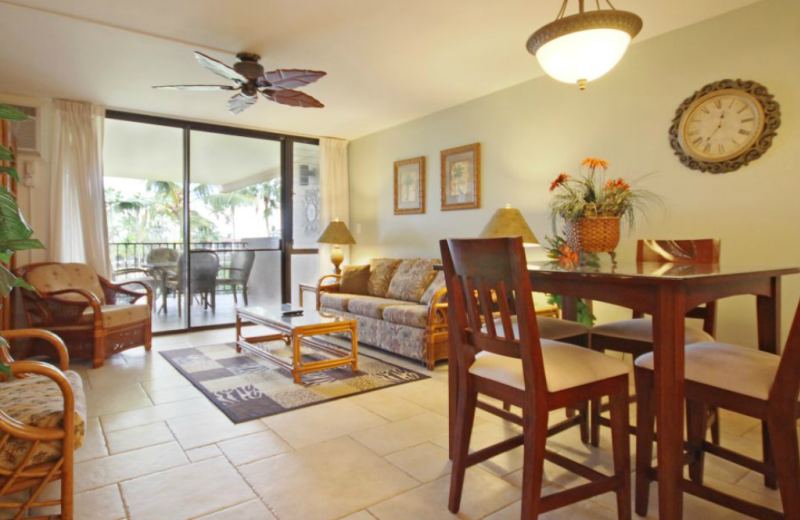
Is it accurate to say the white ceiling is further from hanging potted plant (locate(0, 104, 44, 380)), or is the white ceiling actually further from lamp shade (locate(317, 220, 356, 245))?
hanging potted plant (locate(0, 104, 44, 380))

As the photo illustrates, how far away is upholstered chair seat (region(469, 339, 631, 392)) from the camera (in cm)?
147

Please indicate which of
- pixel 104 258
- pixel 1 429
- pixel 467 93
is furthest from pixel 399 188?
pixel 1 429

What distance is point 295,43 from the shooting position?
3348mm

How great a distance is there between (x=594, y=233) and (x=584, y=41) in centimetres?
80

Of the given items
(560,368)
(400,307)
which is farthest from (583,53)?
(400,307)

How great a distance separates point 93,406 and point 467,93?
3.96 m

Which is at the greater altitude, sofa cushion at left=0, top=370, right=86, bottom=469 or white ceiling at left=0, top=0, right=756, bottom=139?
white ceiling at left=0, top=0, right=756, bottom=139

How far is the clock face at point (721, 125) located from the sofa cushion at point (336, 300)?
3.27 m

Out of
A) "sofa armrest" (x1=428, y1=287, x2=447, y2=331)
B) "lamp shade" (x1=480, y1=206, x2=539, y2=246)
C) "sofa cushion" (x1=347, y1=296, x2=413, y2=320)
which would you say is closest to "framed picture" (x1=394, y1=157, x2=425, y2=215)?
"sofa cushion" (x1=347, y1=296, x2=413, y2=320)

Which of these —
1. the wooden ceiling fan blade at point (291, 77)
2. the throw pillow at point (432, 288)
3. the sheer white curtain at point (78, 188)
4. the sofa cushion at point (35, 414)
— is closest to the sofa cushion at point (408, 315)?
the throw pillow at point (432, 288)

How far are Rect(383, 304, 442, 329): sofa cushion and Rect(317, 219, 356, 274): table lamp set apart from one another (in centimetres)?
179

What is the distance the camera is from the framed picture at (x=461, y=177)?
4.61 m

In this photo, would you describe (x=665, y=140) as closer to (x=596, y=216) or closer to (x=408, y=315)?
(x=596, y=216)

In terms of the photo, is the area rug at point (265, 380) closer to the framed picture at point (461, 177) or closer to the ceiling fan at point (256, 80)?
the framed picture at point (461, 177)
